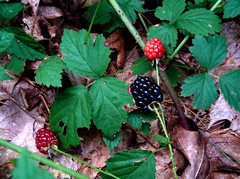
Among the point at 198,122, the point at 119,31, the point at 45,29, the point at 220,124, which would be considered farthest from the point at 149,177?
the point at 45,29

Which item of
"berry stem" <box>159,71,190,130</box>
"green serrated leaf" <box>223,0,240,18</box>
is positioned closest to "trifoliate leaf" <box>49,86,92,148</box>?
"berry stem" <box>159,71,190,130</box>

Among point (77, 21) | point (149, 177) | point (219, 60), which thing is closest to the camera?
point (149, 177)

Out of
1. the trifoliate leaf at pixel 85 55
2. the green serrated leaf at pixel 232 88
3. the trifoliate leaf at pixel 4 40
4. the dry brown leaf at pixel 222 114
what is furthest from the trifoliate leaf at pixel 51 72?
the dry brown leaf at pixel 222 114

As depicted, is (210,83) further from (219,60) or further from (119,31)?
(119,31)

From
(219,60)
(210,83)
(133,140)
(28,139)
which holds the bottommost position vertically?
(133,140)

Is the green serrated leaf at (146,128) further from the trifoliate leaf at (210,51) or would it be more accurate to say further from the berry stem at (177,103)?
the trifoliate leaf at (210,51)

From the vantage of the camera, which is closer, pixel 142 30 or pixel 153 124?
pixel 153 124

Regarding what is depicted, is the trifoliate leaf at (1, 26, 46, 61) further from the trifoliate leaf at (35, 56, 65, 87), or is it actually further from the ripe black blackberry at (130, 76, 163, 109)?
the ripe black blackberry at (130, 76, 163, 109)

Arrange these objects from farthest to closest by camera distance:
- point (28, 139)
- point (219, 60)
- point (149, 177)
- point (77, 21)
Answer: point (77, 21)
point (28, 139)
point (219, 60)
point (149, 177)
